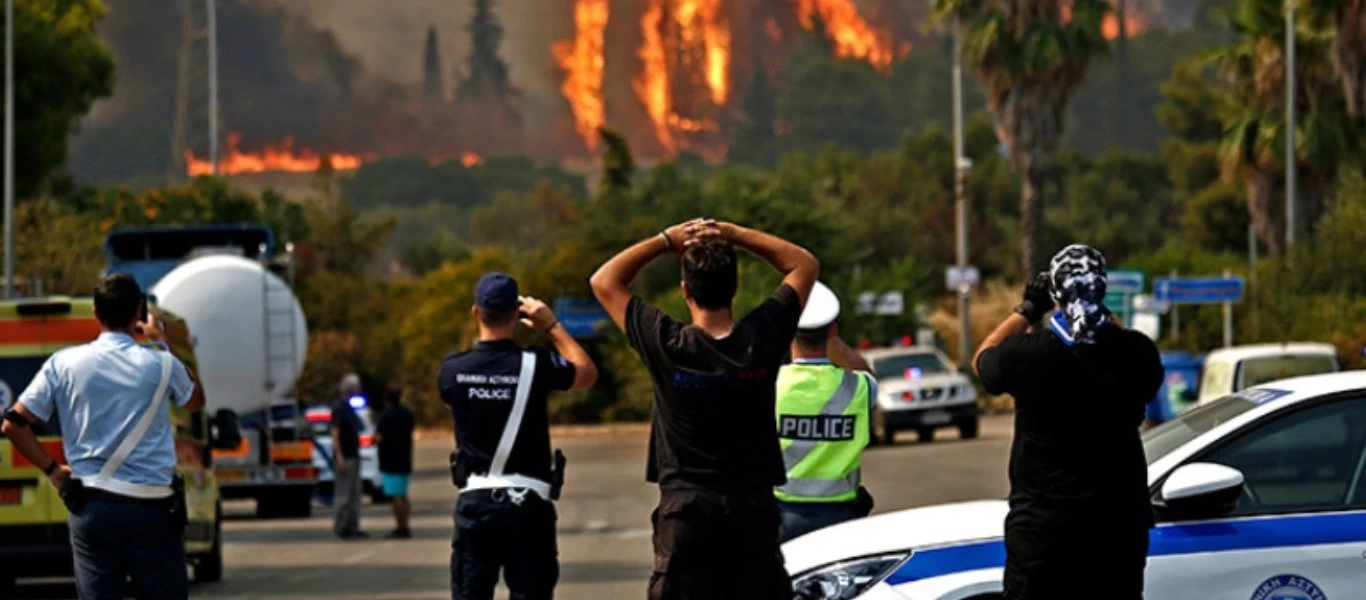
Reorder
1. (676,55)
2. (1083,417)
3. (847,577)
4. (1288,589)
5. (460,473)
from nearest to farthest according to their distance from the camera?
(1083,417) → (1288,589) → (847,577) → (460,473) → (676,55)

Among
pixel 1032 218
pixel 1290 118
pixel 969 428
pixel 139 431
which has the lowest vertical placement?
pixel 969 428

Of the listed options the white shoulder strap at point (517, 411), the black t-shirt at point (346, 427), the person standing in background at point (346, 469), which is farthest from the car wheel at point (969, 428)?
the white shoulder strap at point (517, 411)

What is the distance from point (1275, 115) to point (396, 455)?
97.3 ft

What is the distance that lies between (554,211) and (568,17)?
997cm

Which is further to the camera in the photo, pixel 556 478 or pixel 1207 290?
pixel 1207 290

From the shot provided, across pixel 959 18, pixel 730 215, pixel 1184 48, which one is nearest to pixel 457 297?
pixel 730 215

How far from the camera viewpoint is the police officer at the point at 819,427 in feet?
32.1

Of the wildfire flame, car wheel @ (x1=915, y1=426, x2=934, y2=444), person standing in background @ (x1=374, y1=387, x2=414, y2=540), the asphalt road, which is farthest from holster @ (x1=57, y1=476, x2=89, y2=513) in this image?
the wildfire flame

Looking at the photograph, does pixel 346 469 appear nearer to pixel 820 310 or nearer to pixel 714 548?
pixel 820 310

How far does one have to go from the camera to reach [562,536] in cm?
2253

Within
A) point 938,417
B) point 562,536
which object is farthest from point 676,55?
point 562,536

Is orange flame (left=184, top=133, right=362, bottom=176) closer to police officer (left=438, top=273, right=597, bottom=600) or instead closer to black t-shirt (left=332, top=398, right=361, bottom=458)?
black t-shirt (left=332, top=398, right=361, bottom=458)

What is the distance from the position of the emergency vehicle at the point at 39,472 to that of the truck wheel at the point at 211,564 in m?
0.01

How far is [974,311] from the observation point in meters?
69.0
